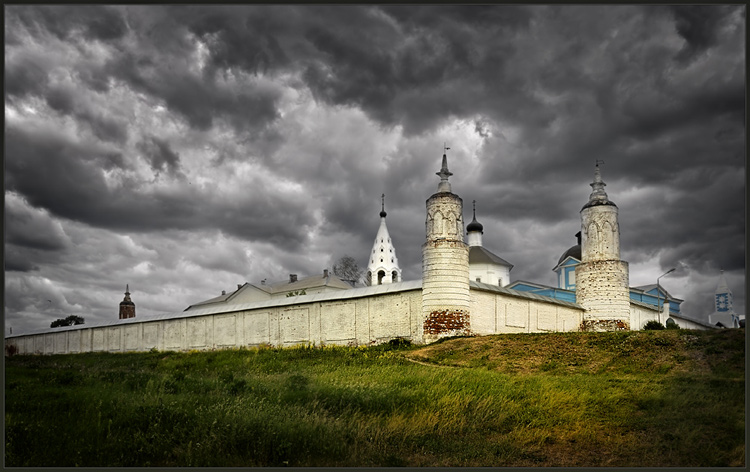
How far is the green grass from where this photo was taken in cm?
841

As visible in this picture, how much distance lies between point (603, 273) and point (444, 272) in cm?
817

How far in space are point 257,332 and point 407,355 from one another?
10773 millimetres

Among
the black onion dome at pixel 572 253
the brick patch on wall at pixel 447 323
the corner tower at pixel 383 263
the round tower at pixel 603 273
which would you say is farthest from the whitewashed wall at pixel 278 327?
the black onion dome at pixel 572 253

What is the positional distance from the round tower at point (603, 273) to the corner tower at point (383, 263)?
60.2 ft

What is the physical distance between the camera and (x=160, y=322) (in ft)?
114

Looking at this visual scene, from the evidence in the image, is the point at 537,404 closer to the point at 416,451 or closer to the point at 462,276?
the point at 416,451

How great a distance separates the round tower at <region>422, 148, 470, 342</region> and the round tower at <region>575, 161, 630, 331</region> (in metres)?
6.60

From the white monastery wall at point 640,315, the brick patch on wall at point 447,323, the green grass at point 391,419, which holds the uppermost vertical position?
the white monastery wall at point 640,315

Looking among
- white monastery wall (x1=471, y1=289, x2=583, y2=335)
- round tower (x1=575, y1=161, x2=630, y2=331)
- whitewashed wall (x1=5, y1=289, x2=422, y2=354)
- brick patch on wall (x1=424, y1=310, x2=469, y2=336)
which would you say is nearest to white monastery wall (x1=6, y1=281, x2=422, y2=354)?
whitewashed wall (x1=5, y1=289, x2=422, y2=354)

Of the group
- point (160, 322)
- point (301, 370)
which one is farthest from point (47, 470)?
point (160, 322)

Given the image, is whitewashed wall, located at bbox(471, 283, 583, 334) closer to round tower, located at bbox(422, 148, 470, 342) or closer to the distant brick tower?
round tower, located at bbox(422, 148, 470, 342)

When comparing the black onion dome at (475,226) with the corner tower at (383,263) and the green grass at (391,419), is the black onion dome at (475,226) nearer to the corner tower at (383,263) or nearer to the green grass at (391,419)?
the corner tower at (383,263)

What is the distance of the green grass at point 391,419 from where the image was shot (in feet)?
27.6

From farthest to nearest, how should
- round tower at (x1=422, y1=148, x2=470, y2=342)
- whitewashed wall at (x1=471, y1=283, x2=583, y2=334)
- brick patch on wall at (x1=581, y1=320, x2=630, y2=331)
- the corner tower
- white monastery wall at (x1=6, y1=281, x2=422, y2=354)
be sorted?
the corner tower, brick patch on wall at (x1=581, y1=320, x2=630, y2=331), white monastery wall at (x1=6, y1=281, x2=422, y2=354), whitewashed wall at (x1=471, y1=283, x2=583, y2=334), round tower at (x1=422, y1=148, x2=470, y2=342)
